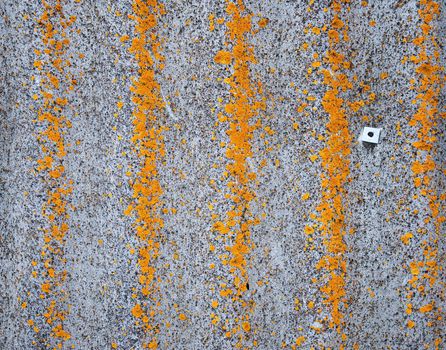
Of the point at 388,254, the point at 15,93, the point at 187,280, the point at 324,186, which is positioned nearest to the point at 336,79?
the point at 324,186

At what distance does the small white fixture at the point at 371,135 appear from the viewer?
2.52 ft

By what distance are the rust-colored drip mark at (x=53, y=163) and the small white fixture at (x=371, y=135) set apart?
2.14 feet

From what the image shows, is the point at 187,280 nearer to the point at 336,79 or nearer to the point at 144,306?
the point at 144,306

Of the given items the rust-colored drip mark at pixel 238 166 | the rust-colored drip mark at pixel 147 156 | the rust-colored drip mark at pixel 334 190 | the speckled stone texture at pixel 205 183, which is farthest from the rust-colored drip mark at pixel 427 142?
the rust-colored drip mark at pixel 147 156

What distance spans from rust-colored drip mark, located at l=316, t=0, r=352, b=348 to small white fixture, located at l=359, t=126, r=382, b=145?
44mm

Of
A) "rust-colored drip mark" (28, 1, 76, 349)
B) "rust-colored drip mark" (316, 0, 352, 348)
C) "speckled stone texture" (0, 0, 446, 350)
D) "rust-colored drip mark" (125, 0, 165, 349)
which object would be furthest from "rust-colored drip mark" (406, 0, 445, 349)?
"rust-colored drip mark" (28, 1, 76, 349)

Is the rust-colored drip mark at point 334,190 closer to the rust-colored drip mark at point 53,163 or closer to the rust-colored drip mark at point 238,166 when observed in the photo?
the rust-colored drip mark at point 238,166

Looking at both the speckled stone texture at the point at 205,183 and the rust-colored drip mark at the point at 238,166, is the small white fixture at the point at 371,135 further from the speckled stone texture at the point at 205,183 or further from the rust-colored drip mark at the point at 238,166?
the rust-colored drip mark at the point at 238,166

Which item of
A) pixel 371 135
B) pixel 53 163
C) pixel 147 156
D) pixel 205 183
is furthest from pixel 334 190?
pixel 53 163

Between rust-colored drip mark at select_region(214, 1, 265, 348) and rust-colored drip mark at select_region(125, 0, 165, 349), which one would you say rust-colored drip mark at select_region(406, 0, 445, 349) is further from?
rust-colored drip mark at select_region(125, 0, 165, 349)

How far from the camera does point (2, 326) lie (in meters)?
0.81

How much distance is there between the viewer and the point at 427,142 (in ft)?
2.44

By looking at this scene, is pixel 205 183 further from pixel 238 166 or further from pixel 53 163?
pixel 53 163

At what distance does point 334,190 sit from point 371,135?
0.15 m
